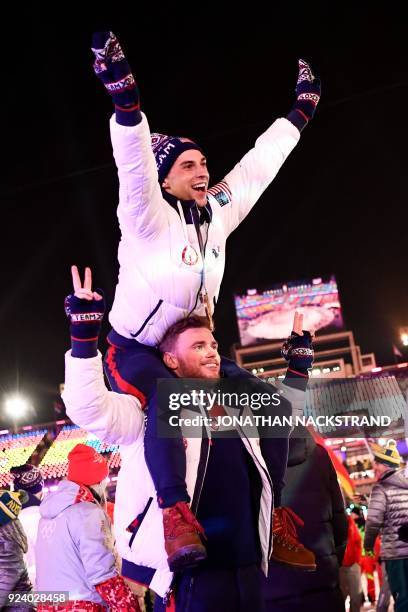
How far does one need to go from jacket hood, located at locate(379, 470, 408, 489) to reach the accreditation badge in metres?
4.52

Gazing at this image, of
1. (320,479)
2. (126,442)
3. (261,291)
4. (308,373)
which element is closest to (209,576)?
(126,442)

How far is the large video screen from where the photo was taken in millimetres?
60938

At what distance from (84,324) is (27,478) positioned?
5.07 m

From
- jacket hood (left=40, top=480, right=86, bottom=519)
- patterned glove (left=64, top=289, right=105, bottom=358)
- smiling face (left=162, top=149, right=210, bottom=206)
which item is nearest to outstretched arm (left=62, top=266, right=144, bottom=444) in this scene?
patterned glove (left=64, top=289, right=105, bottom=358)

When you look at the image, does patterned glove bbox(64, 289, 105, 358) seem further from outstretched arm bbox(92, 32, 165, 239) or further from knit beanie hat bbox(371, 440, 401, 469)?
knit beanie hat bbox(371, 440, 401, 469)

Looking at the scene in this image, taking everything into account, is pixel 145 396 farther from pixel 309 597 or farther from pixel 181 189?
pixel 309 597

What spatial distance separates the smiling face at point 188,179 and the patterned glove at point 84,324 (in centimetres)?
104

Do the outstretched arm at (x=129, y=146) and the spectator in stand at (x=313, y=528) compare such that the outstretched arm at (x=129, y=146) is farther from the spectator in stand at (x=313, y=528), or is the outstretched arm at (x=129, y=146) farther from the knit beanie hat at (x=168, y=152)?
the spectator in stand at (x=313, y=528)

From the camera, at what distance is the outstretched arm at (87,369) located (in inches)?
123

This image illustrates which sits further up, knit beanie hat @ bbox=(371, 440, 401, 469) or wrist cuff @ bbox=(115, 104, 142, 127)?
wrist cuff @ bbox=(115, 104, 142, 127)

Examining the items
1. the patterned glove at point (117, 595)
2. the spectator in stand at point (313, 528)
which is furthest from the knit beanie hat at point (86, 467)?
the spectator in stand at point (313, 528)

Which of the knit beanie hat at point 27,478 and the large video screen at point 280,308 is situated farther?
the large video screen at point 280,308

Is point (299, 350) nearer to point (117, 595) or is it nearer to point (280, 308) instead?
point (117, 595)

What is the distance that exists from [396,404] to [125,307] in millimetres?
→ 2096
